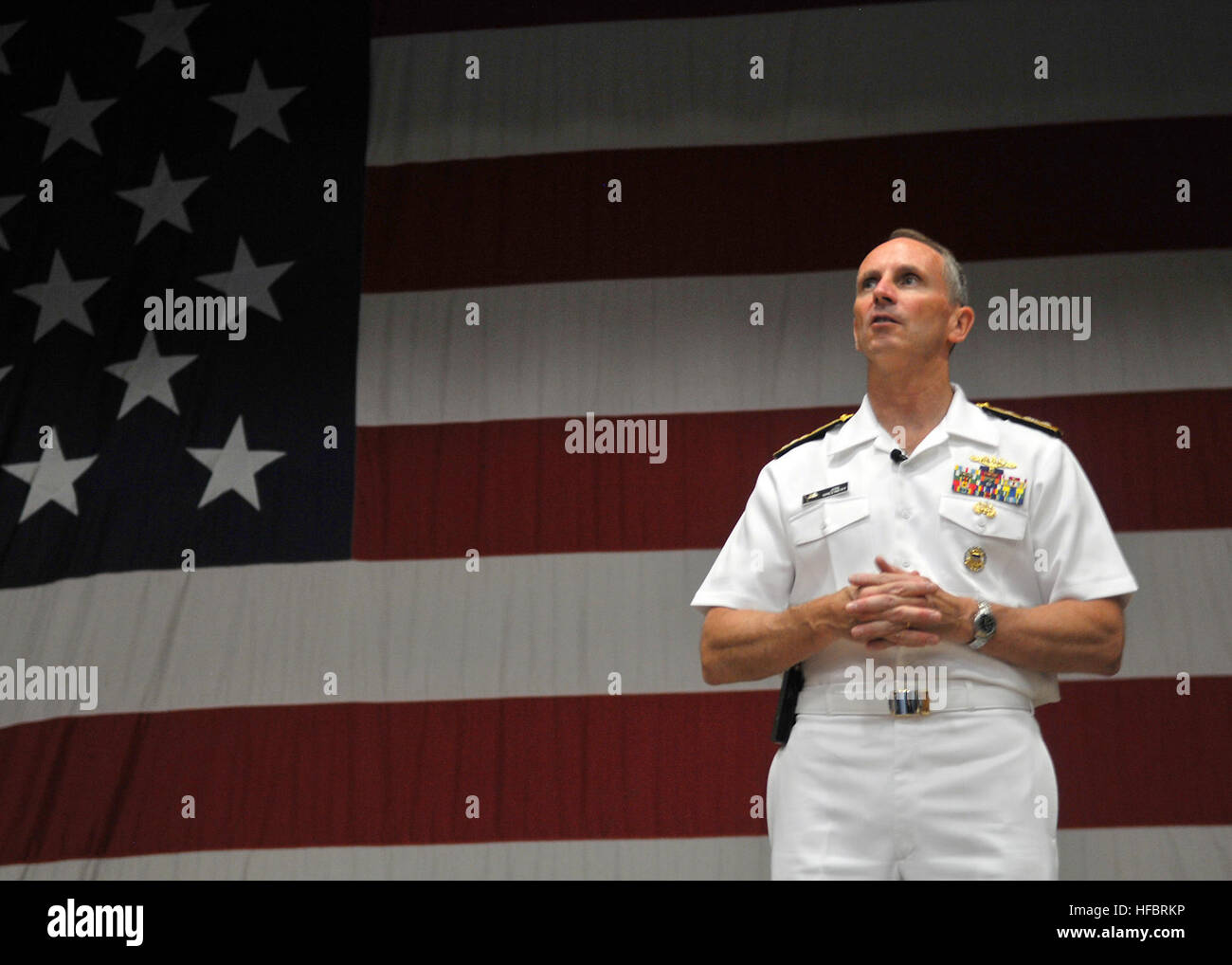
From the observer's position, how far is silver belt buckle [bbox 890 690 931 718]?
158 centimetres

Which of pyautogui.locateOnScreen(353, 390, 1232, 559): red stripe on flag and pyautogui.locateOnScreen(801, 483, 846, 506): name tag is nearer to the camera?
pyautogui.locateOnScreen(801, 483, 846, 506): name tag

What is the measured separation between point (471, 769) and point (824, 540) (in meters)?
1.89

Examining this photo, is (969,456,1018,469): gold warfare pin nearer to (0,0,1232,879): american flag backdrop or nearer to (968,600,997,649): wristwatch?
(968,600,997,649): wristwatch

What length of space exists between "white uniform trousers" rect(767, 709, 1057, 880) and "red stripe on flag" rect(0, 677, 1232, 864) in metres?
1.66

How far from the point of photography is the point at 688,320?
3488 millimetres

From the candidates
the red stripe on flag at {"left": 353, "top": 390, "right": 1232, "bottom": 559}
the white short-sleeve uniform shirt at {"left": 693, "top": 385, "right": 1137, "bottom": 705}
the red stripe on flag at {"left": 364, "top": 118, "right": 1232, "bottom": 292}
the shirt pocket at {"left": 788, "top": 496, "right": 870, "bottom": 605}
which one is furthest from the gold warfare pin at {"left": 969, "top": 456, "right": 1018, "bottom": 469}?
the red stripe on flag at {"left": 364, "top": 118, "right": 1232, "bottom": 292}

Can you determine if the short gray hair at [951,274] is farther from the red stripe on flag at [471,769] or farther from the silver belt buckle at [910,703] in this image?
the red stripe on flag at [471,769]

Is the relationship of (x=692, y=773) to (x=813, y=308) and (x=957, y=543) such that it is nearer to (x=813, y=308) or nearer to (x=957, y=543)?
(x=813, y=308)

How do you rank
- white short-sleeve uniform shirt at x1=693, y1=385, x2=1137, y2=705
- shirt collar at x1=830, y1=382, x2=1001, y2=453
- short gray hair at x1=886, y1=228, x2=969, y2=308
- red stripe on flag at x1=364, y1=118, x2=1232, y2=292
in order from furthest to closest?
red stripe on flag at x1=364, y1=118, x2=1232, y2=292
short gray hair at x1=886, y1=228, x2=969, y2=308
shirt collar at x1=830, y1=382, x2=1001, y2=453
white short-sleeve uniform shirt at x1=693, y1=385, x2=1137, y2=705

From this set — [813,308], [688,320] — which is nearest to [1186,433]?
[813,308]

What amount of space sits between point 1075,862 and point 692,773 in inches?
38.9

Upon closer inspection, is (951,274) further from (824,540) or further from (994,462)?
(824,540)

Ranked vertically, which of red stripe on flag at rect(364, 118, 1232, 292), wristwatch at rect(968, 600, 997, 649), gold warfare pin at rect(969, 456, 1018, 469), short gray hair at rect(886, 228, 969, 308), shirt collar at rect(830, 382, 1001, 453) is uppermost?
red stripe on flag at rect(364, 118, 1232, 292)

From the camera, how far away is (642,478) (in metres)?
3.43
